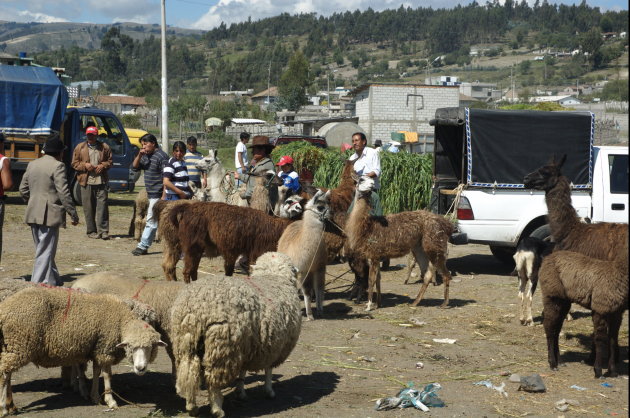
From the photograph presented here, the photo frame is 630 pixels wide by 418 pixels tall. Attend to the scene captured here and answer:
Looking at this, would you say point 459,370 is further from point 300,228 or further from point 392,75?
point 392,75

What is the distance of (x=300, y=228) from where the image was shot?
9.09 m

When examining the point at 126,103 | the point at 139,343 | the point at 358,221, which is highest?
the point at 126,103

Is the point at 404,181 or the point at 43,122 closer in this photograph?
the point at 404,181

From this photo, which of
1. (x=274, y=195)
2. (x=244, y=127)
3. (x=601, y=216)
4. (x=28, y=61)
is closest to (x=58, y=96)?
(x=28, y=61)

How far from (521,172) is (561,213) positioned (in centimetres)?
381

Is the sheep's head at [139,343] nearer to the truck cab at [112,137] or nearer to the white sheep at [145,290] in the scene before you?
the white sheep at [145,290]

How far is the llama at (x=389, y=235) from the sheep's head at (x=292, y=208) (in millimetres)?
722

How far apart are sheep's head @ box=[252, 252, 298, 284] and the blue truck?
13.5m

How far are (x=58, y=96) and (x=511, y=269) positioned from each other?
1401 centimetres

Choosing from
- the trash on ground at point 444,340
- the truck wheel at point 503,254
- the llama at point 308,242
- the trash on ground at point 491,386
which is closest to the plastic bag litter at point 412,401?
the trash on ground at point 491,386

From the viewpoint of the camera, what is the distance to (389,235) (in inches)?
388

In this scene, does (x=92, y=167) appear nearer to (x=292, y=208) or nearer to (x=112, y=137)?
(x=292, y=208)

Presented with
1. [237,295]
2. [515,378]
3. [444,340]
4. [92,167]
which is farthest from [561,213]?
[92,167]

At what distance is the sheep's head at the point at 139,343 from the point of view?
18.7 feet
